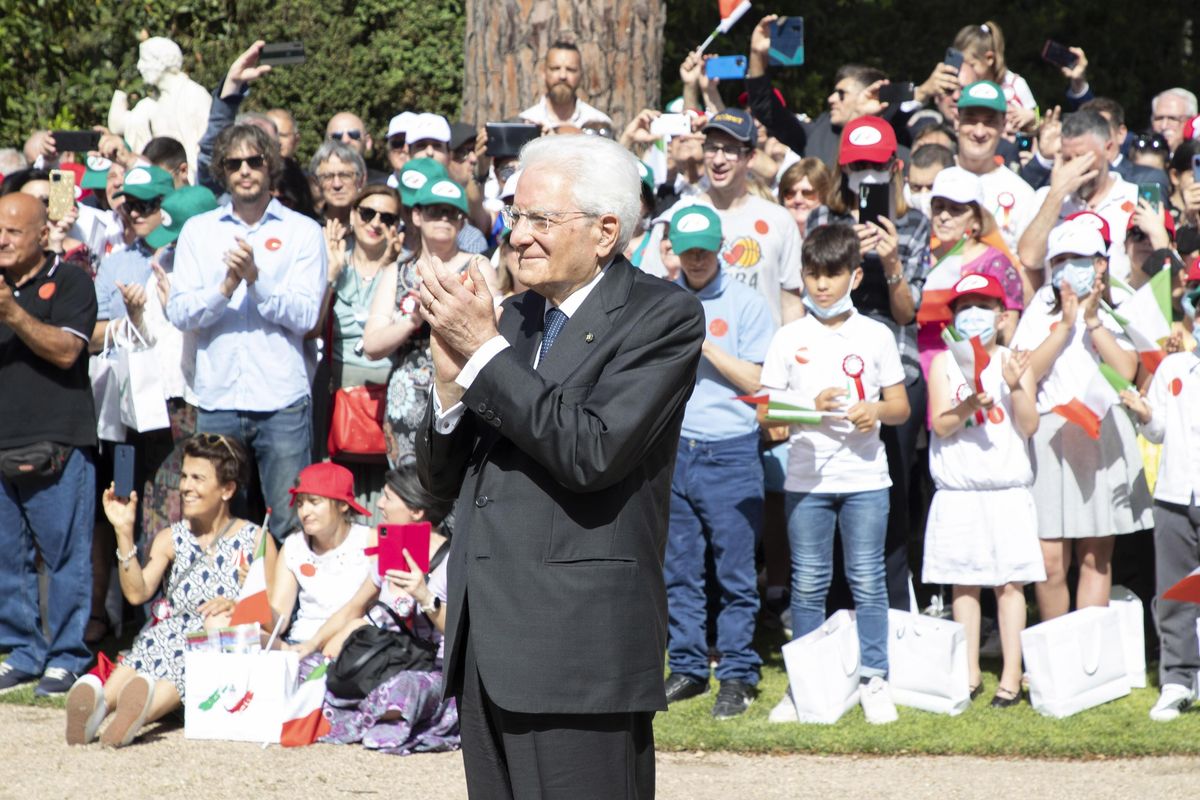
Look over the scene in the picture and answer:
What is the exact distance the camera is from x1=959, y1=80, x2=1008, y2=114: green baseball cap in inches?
285

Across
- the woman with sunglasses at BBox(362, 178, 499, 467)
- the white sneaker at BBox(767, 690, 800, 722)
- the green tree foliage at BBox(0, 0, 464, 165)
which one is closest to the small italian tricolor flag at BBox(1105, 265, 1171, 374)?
the white sneaker at BBox(767, 690, 800, 722)

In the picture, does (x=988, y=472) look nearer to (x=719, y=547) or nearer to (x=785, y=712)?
(x=719, y=547)

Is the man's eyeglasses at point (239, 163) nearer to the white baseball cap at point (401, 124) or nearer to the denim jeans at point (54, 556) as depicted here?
the denim jeans at point (54, 556)

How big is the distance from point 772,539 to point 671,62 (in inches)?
329

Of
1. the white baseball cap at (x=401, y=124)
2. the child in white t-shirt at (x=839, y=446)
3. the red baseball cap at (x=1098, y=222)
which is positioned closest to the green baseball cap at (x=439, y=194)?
the child in white t-shirt at (x=839, y=446)

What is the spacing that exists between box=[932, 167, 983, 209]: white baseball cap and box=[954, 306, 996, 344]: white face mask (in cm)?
71

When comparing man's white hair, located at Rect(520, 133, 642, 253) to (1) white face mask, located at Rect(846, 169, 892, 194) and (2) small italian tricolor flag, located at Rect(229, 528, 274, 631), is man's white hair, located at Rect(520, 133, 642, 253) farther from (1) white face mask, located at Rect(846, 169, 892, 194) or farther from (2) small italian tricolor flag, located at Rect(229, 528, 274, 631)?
(1) white face mask, located at Rect(846, 169, 892, 194)

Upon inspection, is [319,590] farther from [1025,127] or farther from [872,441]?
[1025,127]

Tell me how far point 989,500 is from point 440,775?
8.14ft

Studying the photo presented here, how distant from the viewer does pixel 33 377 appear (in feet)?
21.4

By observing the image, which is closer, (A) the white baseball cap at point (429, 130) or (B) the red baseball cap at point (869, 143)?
(B) the red baseball cap at point (869, 143)

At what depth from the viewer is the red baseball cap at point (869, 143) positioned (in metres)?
6.68

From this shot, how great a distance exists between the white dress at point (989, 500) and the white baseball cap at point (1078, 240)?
0.49m

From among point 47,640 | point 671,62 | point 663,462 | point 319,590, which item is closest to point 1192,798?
point 663,462
